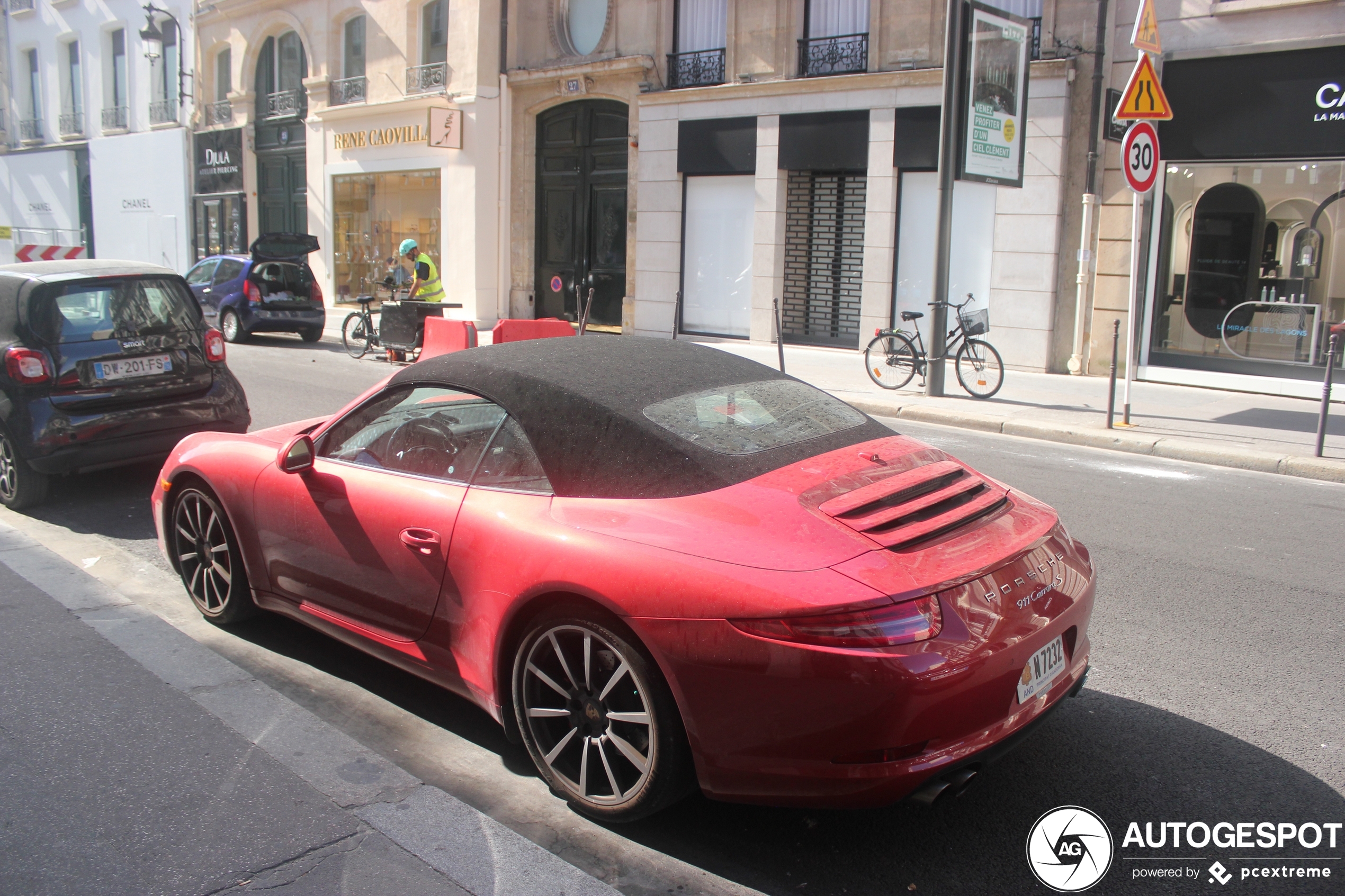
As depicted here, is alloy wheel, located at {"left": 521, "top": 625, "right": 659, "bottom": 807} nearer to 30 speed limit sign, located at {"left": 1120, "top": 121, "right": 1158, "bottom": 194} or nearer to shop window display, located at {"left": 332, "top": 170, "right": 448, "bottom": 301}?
30 speed limit sign, located at {"left": 1120, "top": 121, "right": 1158, "bottom": 194}

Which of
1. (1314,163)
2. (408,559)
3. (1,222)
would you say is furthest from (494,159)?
(1,222)

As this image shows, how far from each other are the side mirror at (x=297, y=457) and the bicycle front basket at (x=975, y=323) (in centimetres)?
1034

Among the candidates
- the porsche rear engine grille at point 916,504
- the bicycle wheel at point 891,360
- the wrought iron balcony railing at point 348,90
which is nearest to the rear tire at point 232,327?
the wrought iron balcony railing at point 348,90

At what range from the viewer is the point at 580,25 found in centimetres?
2205

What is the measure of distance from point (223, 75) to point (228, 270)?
54.5 ft

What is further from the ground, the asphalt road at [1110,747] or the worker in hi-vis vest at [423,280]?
the worker in hi-vis vest at [423,280]

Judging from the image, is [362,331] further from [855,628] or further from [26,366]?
[855,628]

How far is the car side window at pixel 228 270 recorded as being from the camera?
1827 centimetres

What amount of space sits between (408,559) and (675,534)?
121 centimetres

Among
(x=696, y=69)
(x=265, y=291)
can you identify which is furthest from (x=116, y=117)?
(x=696, y=69)

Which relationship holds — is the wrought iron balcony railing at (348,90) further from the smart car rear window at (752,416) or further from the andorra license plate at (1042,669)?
the andorra license plate at (1042,669)

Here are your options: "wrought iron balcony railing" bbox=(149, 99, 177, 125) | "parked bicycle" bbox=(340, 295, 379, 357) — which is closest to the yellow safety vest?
"parked bicycle" bbox=(340, 295, 379, 357)

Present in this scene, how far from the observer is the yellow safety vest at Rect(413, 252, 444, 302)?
15500 mm

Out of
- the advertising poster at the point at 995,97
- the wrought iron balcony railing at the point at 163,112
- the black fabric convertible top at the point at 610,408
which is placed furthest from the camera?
the wrought iron balcony railing at the point at 163,112
